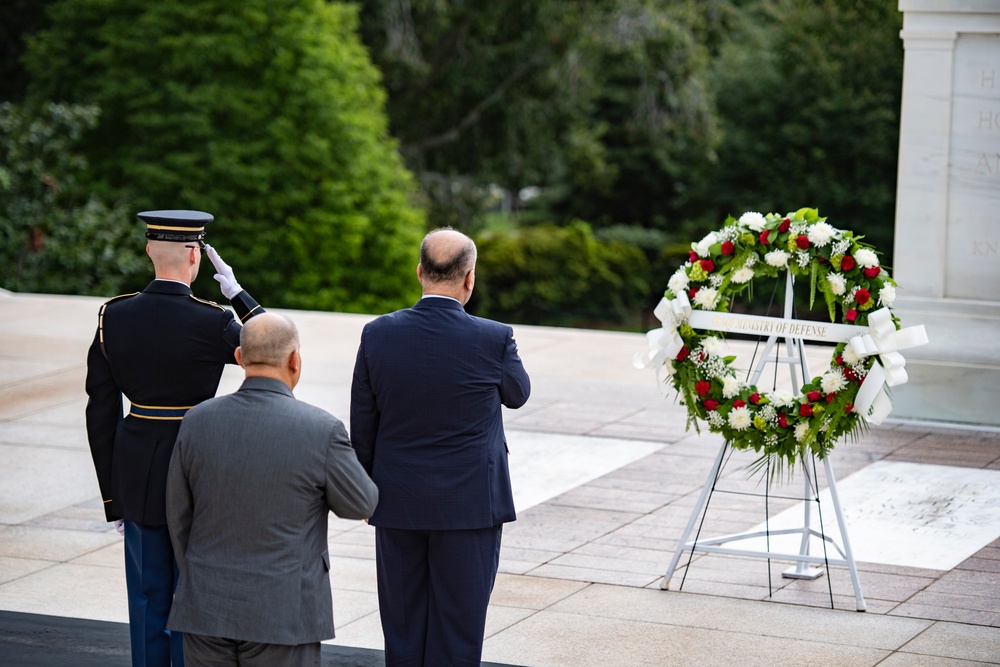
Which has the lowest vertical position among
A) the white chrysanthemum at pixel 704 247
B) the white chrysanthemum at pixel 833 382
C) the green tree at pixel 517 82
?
the white chrysanthemum at pixel 833 382

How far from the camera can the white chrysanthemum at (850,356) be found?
5.88 metres

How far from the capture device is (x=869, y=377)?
5.86 meters

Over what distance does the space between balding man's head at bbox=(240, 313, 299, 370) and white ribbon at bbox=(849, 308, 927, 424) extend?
9.48 feet

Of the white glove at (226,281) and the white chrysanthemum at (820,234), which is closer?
the white glove at (226,281)

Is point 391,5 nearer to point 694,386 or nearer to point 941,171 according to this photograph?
point 941,171

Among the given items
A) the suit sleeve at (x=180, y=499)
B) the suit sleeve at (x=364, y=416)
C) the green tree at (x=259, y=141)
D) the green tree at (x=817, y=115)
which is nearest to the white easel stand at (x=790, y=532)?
the suit sleeve at (x=364, y=416)

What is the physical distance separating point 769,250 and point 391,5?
2111cm

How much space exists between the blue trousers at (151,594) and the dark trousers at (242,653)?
807 millimetres

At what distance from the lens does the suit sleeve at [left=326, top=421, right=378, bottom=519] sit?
12.8 ft

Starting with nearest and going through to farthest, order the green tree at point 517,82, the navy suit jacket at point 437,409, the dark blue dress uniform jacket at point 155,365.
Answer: the navy suit jacket at point 437,409 < the dark blue dress uniform jacket at point 155,365 < the green tree at point 517,82

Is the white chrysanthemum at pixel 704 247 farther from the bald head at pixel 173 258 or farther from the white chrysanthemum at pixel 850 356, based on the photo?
the bald head at pixel 173 258

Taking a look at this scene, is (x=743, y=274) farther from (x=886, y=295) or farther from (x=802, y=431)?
(x=802, y=431)

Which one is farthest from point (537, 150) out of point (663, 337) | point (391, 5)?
point (663, 337)

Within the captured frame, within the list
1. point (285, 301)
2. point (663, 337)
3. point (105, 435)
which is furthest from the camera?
point (285, 301)
